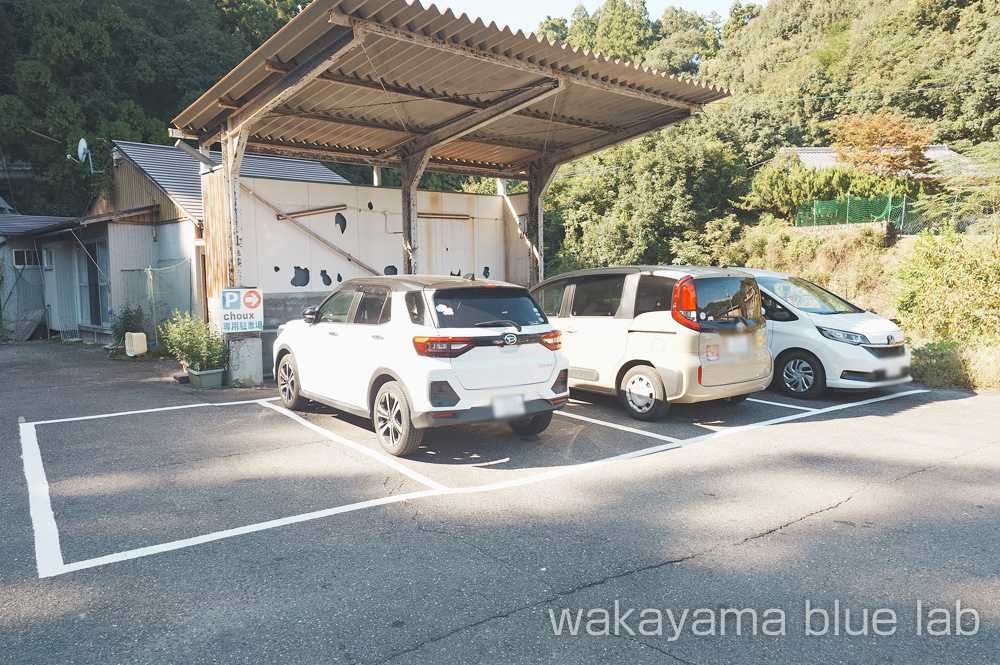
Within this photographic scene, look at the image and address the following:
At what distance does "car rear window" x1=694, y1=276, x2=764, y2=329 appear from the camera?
711 cm

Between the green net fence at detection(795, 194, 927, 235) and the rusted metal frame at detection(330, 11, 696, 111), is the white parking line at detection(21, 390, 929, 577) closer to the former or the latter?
the rusted metal frame at detection(330, 11, 696, 111)

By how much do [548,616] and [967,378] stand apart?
900 centimetres

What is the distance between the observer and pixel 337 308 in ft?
23.6

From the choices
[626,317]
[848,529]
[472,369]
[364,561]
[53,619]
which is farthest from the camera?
[626,317]

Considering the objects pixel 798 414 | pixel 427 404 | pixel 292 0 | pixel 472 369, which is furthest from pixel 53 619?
pixel 292 0

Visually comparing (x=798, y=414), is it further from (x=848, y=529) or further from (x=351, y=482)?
(x=351, y=482)

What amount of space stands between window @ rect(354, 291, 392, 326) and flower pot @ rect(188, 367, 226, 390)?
4.31 meters

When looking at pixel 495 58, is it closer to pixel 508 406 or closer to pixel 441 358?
pixel 441 358

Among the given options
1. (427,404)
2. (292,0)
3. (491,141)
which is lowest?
(427,404)

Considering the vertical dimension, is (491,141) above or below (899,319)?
above

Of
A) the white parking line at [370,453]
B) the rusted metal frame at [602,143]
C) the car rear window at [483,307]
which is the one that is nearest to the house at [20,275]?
the rusted metal frame at [602,143]

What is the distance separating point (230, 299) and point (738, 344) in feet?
24.2

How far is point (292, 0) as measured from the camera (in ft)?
127

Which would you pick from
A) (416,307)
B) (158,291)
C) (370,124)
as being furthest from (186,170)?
(416,307)
